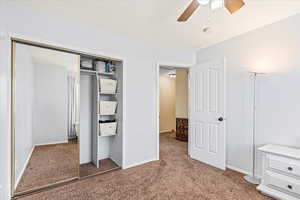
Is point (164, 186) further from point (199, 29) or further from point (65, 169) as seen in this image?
point (199, 29)

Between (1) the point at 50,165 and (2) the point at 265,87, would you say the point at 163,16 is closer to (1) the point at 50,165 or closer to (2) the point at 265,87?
(2) the point at 265,87

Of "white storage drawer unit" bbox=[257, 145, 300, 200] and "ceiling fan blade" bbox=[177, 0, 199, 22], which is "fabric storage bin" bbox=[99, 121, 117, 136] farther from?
"white storage drawer unit" bbox=[257, 145, 300, 200]

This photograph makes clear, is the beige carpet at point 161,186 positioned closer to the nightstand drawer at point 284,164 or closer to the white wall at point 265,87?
the nightstand drawer at point 284,164

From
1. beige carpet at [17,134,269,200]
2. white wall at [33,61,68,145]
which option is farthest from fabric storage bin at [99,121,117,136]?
beige carpet at [17,134,269,200]

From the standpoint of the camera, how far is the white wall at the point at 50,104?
7.29ft

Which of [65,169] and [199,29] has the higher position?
[199,29]

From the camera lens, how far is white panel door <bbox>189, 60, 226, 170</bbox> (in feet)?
9.11

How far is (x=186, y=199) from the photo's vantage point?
74.9 inches

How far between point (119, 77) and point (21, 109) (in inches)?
59.2

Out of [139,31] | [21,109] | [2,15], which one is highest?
[139,31]

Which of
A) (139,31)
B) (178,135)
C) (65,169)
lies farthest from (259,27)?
(65,169)

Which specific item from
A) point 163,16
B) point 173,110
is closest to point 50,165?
point 163,16

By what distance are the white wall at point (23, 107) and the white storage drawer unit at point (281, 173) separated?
322 centimetres

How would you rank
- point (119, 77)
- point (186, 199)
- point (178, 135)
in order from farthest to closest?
point (178, 135) < point (119, 77) < point (186, 199)
